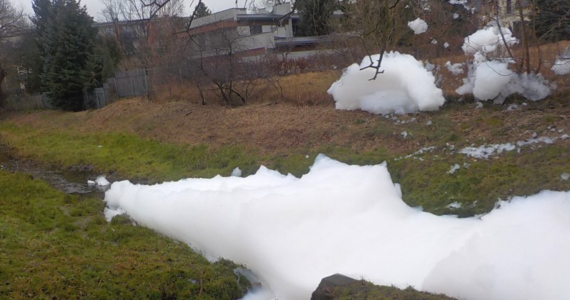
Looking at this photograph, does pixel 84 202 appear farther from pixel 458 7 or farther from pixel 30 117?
pixel 30 117

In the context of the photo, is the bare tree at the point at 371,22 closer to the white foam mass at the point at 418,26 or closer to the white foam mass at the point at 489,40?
the white foam mass at the point at 418,26

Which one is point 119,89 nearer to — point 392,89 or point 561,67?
point 392,89

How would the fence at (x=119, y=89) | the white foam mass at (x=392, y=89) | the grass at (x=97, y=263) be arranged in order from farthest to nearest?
the fence at (x=119, y=89) → the white foam mass at (x=392, y=89) → the grass at (x=97, y=263)

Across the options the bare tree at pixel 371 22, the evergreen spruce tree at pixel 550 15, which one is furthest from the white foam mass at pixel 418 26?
the evergreen spruce tree at pixel 550 15

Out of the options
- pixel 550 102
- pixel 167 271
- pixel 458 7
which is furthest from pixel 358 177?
pixel 458 7

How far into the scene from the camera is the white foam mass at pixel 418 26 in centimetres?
1620

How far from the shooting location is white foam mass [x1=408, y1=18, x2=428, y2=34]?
1620cm

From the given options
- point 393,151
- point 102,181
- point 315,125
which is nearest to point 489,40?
point 393,151

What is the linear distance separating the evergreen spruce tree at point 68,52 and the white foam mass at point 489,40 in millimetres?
22303

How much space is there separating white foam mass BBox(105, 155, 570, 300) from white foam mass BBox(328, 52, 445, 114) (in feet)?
11.0

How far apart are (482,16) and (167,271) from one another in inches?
426

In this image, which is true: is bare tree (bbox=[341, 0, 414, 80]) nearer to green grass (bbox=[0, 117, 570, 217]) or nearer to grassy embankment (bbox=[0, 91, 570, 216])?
grassy embankment (bbox=[0, 91, 570, 216])

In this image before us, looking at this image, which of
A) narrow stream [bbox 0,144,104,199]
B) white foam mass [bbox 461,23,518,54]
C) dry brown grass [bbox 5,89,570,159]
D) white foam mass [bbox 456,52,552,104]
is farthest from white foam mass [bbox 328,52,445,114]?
narrow stream [bbox 0,144,104,199]

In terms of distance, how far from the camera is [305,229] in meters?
8.04
